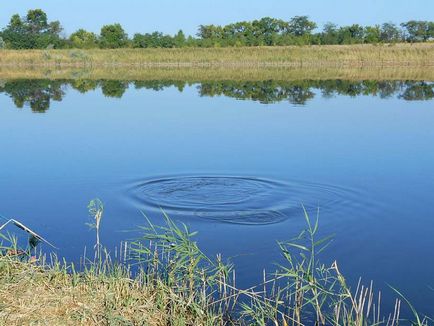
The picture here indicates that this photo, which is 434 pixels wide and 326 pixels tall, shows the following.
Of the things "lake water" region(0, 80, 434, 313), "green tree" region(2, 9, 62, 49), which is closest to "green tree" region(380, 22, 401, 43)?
"green tree" region(2, 9, 62, 49)

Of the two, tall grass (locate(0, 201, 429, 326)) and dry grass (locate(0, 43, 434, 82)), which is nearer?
tall grass (locate(0, 201, 429, 326))

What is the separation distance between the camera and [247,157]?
1115 cm

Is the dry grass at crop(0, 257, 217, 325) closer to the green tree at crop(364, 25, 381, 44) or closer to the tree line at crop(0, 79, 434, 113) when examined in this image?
the tree line at crop(0, 79, 434, 113)

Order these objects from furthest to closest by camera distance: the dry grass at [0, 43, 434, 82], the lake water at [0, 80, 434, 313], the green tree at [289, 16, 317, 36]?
the green tree at [289, 16, 317, 36] → the dry grass at [0, 43, 434, 82] → the lake water at [0, 80, 434, 313]

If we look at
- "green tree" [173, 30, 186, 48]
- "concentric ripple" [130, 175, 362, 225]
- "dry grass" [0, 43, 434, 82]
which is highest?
"green tree" [173, 30, 186, 48]

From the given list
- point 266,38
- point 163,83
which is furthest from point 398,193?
point 266,38

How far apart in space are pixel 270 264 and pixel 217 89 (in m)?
19.8

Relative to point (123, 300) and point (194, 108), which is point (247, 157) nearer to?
point (123, 300)

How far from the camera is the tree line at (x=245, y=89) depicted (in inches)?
866

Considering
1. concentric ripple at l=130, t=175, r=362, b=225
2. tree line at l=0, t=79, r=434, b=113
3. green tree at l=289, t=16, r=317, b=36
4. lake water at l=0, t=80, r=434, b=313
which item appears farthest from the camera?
green tree at l=289, t=16, r=317, b=36

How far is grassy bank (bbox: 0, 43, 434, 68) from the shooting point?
4219 cm

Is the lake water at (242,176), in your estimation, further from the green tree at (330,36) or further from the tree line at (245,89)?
the green tree at (330,36)

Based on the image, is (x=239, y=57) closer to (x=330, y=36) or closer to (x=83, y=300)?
(x=330, y=36)

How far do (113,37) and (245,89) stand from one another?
113 feet
